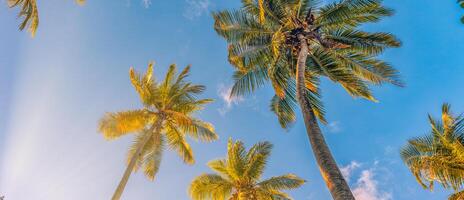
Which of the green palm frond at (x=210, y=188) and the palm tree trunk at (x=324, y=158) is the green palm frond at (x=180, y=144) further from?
the palm tree trunk at (x=324, y=158)

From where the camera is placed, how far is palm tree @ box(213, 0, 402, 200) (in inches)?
495

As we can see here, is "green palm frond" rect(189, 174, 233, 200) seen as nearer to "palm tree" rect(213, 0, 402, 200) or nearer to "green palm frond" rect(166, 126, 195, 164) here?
"green palm frond" rect(166, 126, 195, 164)

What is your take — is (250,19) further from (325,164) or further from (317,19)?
(325,164)

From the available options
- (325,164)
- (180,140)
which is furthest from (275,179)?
(325,164)

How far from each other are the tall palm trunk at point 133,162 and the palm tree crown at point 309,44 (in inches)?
191

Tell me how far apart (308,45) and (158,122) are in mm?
8445

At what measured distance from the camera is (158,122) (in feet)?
52.5

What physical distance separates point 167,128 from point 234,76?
511 cm

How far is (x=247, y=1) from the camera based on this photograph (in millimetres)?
13930

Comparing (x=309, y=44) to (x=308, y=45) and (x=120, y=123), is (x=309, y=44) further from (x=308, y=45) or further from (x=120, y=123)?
(x=120, y=123)

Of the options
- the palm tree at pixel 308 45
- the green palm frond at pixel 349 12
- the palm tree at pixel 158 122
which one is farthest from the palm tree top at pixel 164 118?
the green palm frond at pixel 349 12

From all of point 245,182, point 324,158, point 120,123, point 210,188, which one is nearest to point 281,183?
point 245,182

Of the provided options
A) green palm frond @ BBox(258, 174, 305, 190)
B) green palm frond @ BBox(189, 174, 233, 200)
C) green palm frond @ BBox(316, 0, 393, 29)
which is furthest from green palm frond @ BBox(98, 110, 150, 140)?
green palm frond @ BBox(316, 0, 393, 29)

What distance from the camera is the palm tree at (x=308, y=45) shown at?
12.6 meters
